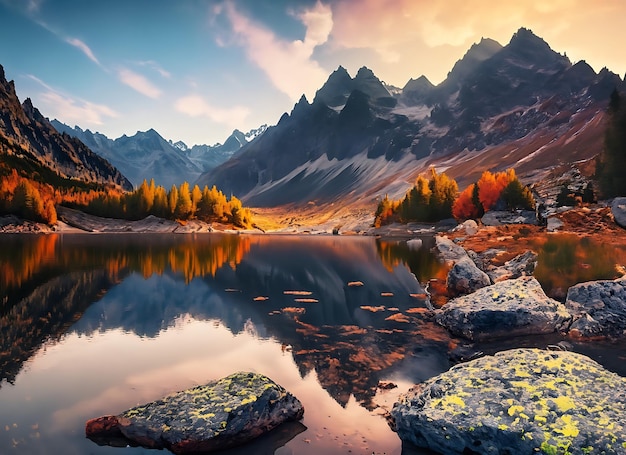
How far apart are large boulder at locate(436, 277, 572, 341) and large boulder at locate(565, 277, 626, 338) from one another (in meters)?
0.90

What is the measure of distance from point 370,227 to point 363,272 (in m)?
134

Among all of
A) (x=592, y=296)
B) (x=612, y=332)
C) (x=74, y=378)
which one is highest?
(x=592, y=296)

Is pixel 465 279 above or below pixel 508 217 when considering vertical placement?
below

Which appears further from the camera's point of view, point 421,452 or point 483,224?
point 483,224

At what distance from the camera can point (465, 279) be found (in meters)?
34.5

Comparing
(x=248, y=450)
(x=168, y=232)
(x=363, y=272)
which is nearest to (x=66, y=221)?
(x=168, y=232)

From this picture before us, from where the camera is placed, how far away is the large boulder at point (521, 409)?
10.3 metres

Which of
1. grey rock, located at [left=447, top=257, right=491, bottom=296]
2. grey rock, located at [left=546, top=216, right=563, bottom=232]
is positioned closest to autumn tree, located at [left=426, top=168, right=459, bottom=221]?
grey rock, located at [left=546, top=216, right=563, bottom=232]

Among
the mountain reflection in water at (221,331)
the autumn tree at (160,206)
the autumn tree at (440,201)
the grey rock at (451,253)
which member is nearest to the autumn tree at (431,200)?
the autumn tree at (440,201)

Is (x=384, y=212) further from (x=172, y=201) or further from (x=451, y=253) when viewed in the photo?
(x=451, y=253)

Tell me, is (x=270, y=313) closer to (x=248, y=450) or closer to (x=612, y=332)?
(x=248, y=450)

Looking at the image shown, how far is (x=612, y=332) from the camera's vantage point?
21969 mm

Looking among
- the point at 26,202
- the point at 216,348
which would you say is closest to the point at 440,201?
the point at 216,348

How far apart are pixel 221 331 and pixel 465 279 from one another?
21.9 m
